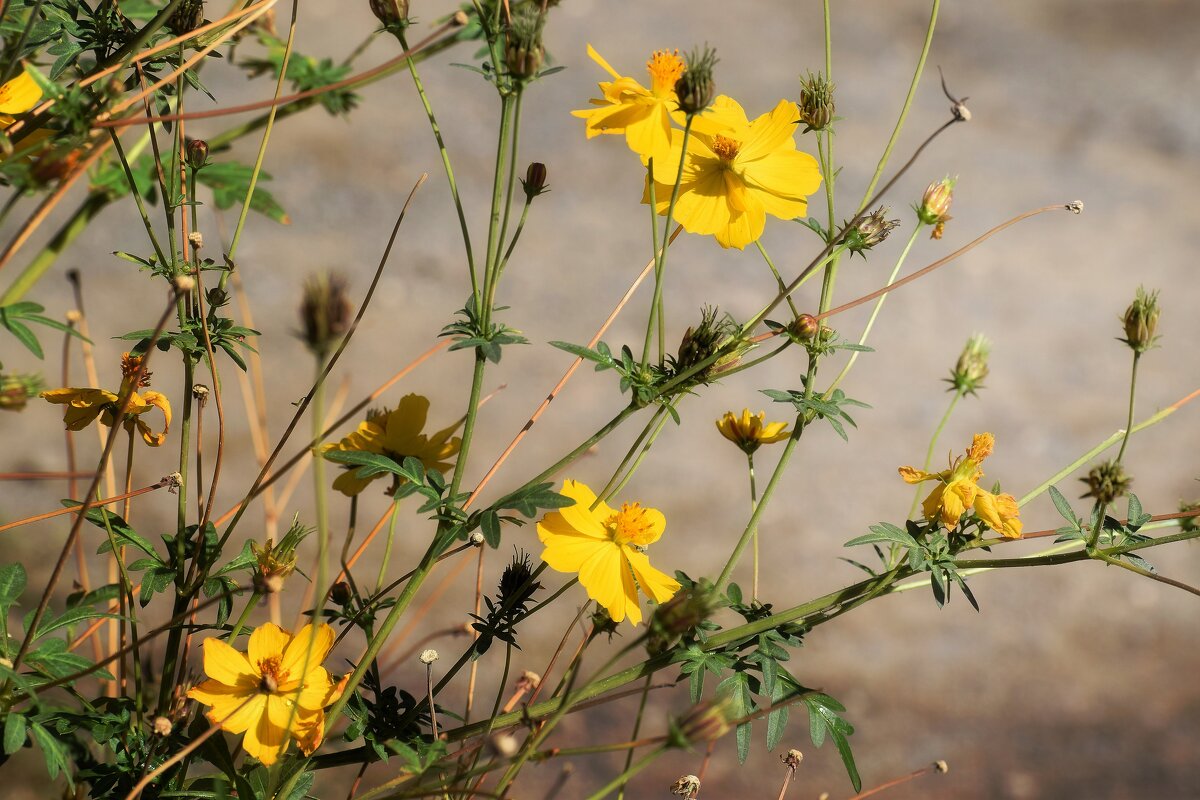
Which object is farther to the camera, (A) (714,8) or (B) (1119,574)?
(A) (714,8)

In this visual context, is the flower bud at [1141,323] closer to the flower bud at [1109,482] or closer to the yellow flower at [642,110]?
the flower bud at [1109,482]

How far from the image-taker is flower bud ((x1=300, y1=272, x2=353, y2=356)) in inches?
15.5

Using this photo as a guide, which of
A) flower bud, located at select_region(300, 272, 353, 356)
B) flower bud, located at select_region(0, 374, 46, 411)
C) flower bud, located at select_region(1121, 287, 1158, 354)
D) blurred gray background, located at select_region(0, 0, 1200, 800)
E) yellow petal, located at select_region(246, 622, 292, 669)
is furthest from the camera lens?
blurred gray background, located at select_region(0, 0, 1200, 800)

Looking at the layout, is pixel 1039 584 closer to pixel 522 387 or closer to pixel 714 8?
pixel 522 387

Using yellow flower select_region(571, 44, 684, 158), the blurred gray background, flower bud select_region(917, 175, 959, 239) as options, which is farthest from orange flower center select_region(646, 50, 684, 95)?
the blurred gray background

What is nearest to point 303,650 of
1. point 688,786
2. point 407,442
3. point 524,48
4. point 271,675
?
point 271,675

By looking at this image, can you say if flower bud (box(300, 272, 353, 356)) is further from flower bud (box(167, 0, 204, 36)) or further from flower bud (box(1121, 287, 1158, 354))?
flower bud (box(1121, 287, 1158, 354))

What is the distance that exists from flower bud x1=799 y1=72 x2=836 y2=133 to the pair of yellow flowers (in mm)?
11

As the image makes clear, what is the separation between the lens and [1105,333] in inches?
88.0

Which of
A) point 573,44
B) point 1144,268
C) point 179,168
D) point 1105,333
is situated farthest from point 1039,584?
point 179,168

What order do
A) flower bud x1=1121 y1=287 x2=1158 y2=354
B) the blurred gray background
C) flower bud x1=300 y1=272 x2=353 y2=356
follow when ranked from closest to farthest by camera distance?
flower bud x1=300 y1=272 x2=353 y2=356
flower bud x1=1121 y1=287 x2=1158 y2=354
the blurred gray background

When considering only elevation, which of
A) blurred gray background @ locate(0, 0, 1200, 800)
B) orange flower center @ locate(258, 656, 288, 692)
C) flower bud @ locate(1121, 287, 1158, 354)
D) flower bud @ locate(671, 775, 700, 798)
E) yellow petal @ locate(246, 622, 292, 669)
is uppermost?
blurred gray background @ locate(0, 0, 1200, 800)

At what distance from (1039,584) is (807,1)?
1.55m

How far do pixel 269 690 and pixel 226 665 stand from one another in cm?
3
